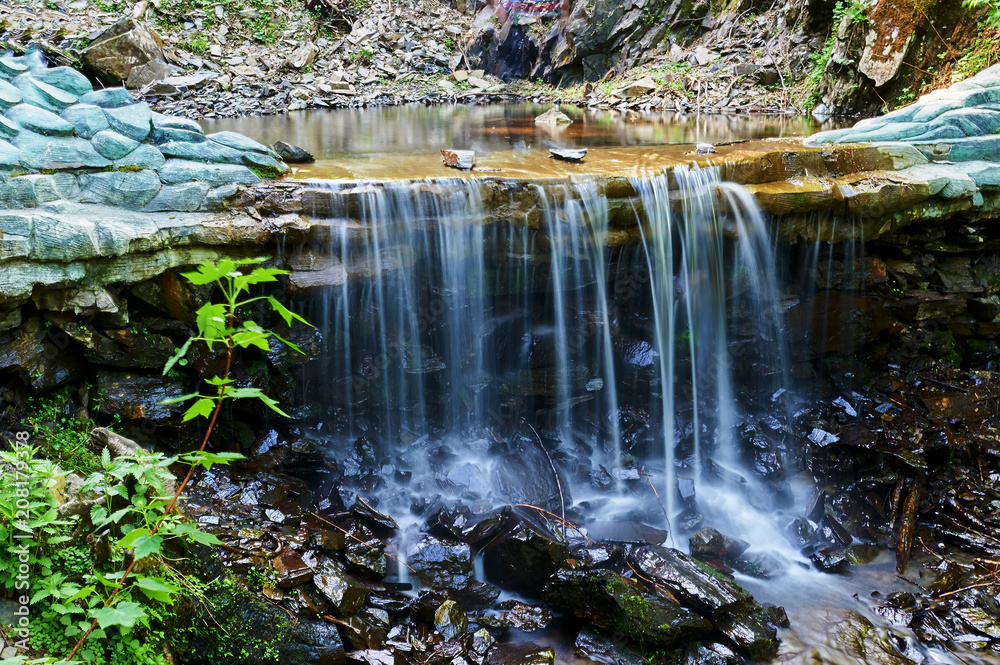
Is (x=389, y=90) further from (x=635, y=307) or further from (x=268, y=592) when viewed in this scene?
(x=268, y=592)

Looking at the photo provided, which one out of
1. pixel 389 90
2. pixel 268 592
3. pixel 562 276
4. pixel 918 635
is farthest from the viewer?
pixel 389 90

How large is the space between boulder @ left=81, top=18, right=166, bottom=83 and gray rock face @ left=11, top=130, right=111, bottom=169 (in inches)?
427

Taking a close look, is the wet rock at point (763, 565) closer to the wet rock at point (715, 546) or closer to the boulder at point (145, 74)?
the wet rock at point (715, 546)

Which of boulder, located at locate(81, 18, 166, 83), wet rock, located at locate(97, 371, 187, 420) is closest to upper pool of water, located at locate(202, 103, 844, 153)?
wet rock, located at locate(97, 371, 187, 420)

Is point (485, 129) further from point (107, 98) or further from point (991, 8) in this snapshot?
point (991, 8)

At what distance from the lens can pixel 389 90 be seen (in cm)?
1777

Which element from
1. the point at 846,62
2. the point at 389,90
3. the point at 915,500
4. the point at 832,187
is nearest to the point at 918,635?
the point at 915,500

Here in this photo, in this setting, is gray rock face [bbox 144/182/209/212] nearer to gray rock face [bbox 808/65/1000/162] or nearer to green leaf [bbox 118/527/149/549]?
green leaf [bbox 118/527/149/549]

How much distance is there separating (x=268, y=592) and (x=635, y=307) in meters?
4.03

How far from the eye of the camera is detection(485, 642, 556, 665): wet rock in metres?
3.42

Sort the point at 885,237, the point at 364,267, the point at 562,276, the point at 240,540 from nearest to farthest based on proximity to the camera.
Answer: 1. the point at 240,540
2. the point at 364,267
3. the point at 562,276
4. the point at 885,237

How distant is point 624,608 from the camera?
3.64 meters

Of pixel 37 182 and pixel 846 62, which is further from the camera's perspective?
pixel 846 62

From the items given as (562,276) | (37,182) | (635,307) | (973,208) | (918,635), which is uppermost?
(37,182)
